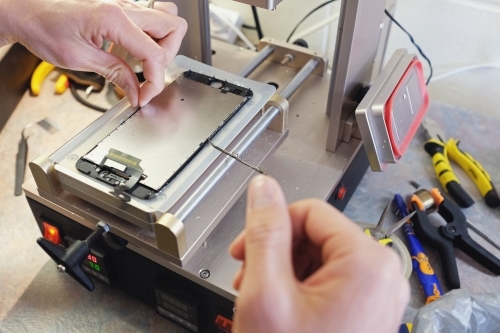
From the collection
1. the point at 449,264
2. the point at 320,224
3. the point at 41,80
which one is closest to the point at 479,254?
the point at 449,264

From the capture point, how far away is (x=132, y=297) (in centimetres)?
71

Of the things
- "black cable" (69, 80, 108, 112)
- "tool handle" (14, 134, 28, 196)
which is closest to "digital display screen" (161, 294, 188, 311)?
"tool handle" (14, 134, 28, 196)

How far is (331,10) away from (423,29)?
21cm

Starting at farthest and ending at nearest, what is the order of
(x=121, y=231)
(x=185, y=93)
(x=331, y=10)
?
(x=331, y=10) < (x=185, y=93) < (x=121, y=231)

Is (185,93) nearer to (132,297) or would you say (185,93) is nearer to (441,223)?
(132,297)

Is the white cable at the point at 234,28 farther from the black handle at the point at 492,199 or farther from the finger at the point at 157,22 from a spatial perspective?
the black handle at the point at 492,199

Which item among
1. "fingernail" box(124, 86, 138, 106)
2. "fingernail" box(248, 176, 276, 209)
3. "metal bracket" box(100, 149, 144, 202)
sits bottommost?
"metal bracket" box(100, 149, 144, 202)

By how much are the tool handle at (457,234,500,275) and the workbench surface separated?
0.01 m

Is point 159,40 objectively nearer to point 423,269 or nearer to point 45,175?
point 45,175

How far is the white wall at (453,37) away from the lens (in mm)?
975

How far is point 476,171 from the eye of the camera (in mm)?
842

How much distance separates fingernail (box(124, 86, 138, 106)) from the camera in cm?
66

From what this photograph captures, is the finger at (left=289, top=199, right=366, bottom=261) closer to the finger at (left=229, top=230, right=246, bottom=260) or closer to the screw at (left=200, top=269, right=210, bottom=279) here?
the finger at (left=229, top=230, right=246, bottom=260)

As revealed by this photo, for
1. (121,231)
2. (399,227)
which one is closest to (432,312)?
(399,227)
